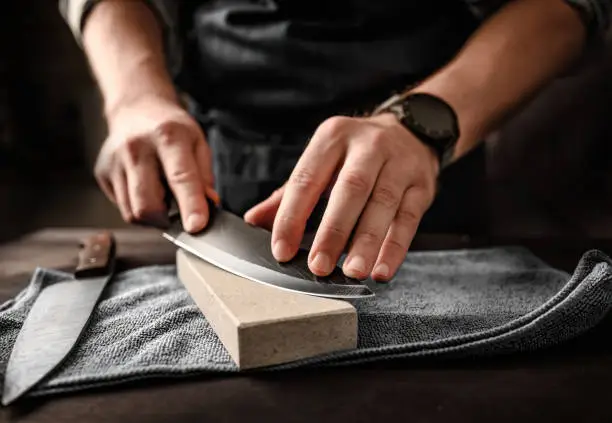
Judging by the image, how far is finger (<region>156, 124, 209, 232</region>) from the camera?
55 centimetres

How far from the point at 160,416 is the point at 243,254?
0.17m

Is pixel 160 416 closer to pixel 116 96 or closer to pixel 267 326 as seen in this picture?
pixel 267 326

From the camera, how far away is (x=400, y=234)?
51 cm

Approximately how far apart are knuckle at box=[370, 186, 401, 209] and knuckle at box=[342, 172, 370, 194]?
12 millimetres

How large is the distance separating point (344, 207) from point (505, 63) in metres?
0.30

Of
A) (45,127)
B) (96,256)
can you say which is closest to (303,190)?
(96,256)

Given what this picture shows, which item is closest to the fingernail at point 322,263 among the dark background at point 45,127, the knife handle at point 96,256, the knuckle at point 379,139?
the knuckle at point 379,139

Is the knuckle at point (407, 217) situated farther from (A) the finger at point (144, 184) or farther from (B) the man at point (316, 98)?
(A) the finger at point (144, 184)

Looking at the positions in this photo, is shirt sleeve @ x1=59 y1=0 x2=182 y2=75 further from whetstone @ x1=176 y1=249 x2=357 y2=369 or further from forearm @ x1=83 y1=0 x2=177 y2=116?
whetstone @ x1=176 y1=249 x2=357 y2=369

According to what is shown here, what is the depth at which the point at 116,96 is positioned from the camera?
692mm

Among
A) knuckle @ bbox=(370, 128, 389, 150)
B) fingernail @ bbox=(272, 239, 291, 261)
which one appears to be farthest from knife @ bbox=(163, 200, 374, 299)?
knuckle @ bbox=(370, 128, 389, 150)

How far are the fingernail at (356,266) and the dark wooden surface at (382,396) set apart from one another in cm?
8

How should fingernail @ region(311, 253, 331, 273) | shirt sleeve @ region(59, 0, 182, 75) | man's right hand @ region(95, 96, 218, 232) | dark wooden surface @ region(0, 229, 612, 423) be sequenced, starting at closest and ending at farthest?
dark wooden surface @ region(0, 229, 612, 423), fingernail @ region(311, 253, 331, 273), man's right hand @ region(95, 96, 218, 232), shirt sleeve @ region(59, 0, 182, 75)

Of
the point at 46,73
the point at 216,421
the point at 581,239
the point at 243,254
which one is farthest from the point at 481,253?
the point at 46,73
